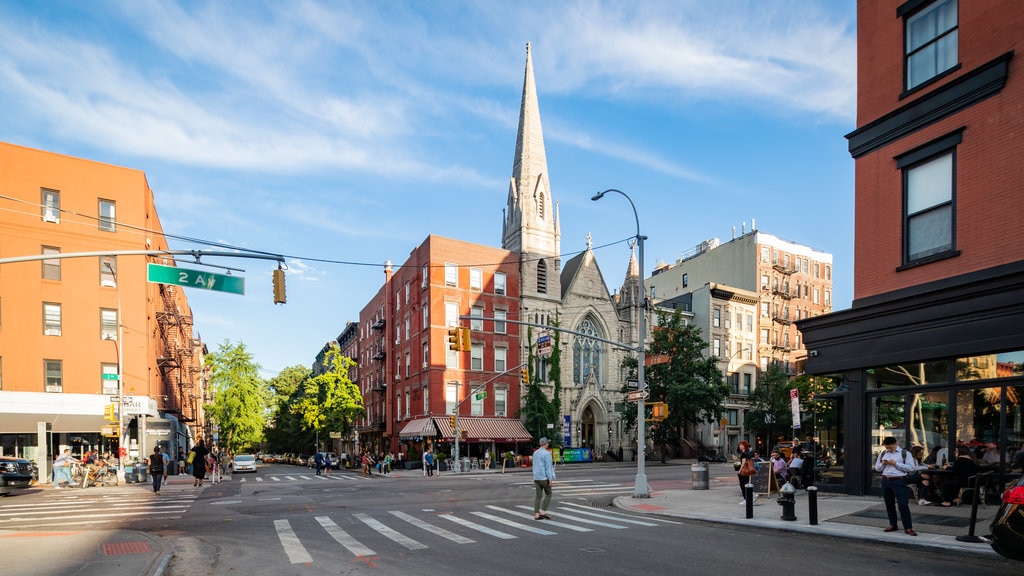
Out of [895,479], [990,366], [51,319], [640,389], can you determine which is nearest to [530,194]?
[51,319]

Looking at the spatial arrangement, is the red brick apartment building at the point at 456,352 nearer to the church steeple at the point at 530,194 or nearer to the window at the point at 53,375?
the church steeple at the point at 530,194

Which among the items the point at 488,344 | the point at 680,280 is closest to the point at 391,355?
the point at 488,344

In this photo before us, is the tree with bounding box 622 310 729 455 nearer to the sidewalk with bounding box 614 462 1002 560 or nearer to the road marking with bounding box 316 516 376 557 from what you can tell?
the sidewalk with bounding box 614 462 1002 560

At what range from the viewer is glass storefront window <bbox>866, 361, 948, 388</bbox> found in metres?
15.1

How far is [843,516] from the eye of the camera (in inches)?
538

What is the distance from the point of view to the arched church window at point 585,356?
54.8m

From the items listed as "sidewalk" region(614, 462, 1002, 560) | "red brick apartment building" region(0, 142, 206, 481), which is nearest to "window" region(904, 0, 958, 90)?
"sidewalk" region(614, 462, 1002, 560)

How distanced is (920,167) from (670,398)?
36.2m

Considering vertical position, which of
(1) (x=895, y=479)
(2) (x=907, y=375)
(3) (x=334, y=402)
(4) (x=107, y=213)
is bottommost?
(3) (x=334, y=402)

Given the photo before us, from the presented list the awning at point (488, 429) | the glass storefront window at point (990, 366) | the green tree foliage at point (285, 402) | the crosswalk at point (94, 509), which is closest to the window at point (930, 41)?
the glass storefront window at point (990, 366)

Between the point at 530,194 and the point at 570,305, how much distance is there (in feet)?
35.8

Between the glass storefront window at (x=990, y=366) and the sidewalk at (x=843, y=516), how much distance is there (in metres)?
2.70

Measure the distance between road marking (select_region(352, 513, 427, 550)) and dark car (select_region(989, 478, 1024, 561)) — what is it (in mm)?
8240

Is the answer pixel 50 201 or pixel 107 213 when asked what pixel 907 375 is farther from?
pixel 50 201
